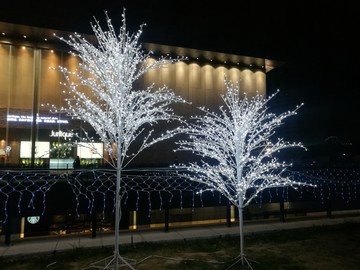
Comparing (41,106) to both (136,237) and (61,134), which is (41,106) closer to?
(61,134)

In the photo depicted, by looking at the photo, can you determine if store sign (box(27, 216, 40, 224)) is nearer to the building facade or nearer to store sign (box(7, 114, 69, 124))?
the building facade

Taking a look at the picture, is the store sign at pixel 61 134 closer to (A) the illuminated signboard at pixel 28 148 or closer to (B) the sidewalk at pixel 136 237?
(A) the illuminated signboard at pixel 28 148

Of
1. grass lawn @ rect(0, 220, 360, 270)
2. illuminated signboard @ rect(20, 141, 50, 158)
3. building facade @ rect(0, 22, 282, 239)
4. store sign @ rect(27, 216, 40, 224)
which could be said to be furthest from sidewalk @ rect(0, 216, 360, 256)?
illuminated signboard @ rect(20, 141, 50, 158)

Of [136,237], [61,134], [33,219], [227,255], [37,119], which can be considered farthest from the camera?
[61,134]

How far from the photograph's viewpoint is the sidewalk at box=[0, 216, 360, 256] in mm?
7689

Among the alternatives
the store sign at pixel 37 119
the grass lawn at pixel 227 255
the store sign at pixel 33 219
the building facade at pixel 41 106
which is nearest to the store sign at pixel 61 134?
the building facade at pixel 41 106

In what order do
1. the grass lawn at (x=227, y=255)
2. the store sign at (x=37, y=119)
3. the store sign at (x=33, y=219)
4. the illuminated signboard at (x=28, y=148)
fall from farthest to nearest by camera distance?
the illuminated signboard at (x=28, y=148), the store sign at (x=37, y=119), the store sign at (x=33, y=219), the grass lawn at (x=227, y=255)

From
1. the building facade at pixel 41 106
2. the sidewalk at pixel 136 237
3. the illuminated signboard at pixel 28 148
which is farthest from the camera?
the illuminated signboard at pixel 28 148

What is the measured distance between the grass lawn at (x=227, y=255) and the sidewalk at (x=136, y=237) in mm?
322

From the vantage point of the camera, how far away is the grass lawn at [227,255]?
664 cm

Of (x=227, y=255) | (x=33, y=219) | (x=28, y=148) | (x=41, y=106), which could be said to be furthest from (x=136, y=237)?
(x=41, y=106)

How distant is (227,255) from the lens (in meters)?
7.41

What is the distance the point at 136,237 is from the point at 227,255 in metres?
2.86

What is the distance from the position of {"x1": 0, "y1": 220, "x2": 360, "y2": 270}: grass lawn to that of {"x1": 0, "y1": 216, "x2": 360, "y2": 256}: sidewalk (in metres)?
0.32
